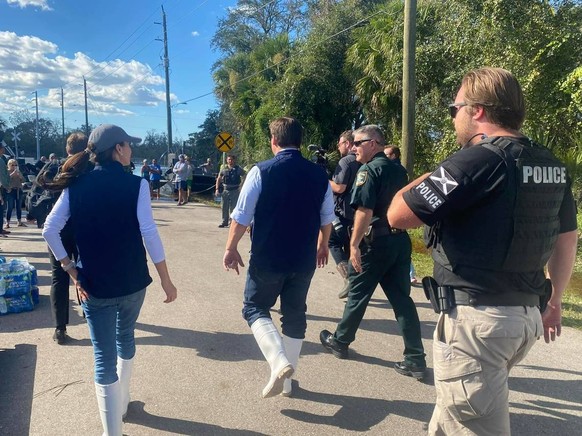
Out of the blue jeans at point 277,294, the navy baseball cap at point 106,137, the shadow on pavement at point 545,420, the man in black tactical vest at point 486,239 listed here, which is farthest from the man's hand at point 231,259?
the shadow on pavement at point 545,420

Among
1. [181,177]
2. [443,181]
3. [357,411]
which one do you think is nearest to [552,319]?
[443,181]

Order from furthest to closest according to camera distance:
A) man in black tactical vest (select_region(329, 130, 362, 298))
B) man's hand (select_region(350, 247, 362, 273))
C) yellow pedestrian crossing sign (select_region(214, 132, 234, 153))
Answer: yellow pedestrian crossing sign (select_region(214, 132, 234, 153)), man in black tactical vest (select_region(329, 130, 362, 298)), man's hand (select_region(350, 247, 362, 273))

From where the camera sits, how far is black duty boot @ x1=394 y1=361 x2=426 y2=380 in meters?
3.74

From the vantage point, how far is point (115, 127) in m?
2.88

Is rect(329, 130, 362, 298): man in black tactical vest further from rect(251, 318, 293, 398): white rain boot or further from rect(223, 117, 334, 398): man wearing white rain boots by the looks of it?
rect(251, 318, 293, 398): white rain boot

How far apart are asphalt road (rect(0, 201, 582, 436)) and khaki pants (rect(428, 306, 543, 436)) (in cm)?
119

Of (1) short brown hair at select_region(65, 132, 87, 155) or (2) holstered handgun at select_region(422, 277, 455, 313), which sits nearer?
(2) holstered handgun at select_region(422, 277, 455, 313)

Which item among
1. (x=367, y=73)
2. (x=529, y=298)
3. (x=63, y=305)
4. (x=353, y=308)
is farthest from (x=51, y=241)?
(x=367, y=73)

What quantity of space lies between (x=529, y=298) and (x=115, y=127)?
7.97 ft

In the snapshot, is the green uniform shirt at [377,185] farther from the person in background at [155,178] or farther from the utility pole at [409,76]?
the person in background at [155,178]

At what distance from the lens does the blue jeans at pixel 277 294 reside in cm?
324

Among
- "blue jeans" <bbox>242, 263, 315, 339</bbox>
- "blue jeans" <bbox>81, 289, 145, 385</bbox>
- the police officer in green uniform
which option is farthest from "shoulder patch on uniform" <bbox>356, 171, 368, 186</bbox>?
"blue jeans" <bbox>81, 289, 145, 385</bbox>

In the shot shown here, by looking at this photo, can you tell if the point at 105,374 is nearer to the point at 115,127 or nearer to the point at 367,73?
the point at 115,127

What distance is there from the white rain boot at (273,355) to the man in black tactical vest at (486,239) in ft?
3.63
